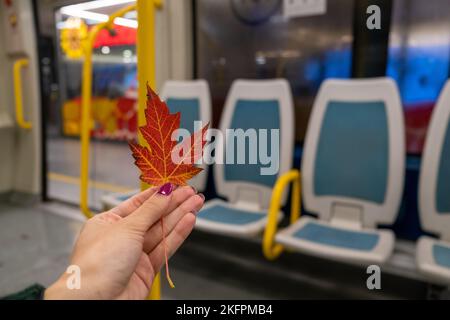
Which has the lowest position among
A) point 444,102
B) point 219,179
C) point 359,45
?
point 219,179

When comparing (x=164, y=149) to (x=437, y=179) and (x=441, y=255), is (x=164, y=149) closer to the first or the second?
(x=441, y=255)

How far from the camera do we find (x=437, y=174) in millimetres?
1512

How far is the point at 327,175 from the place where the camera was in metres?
1.75

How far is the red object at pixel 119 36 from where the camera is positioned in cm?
43

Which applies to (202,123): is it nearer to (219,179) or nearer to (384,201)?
(384,201)

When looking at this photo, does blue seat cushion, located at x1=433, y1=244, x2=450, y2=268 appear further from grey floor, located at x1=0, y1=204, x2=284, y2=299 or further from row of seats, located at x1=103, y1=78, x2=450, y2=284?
grey floor, located at x1=0, y1=204, x2=284, y2=299

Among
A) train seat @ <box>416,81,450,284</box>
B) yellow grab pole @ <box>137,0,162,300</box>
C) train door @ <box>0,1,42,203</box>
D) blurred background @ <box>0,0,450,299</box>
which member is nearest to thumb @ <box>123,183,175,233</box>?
yellow grab pole @ <box>137,0,162,300</box>

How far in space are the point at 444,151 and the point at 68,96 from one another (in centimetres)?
240

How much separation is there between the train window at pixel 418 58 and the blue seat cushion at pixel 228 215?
2.92 ft

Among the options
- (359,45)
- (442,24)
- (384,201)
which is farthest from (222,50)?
(384,201)

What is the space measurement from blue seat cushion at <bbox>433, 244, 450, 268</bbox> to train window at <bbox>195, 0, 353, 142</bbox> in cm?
94

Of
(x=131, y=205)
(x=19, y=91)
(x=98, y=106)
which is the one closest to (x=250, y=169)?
(x=98, y=106)

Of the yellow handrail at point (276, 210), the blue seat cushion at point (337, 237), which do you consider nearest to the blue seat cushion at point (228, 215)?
the yellow handrail at point (276, 210)

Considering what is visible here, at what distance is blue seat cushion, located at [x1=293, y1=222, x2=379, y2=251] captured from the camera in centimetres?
140
